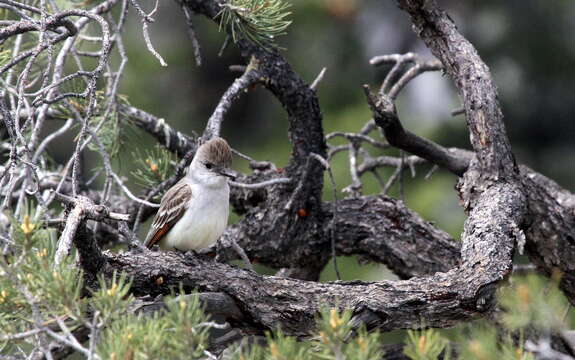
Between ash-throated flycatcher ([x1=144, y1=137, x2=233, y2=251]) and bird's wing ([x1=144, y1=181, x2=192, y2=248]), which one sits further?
bird's wing ([x1=144, y1=181, x2=192, y2=248])

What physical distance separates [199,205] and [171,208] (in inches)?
8.6

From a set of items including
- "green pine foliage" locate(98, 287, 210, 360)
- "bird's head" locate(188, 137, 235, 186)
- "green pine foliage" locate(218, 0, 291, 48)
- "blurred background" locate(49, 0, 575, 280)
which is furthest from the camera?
"blurred background" locate(49, 0, 575, 280)

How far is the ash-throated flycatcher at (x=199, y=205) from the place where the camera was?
453 cm

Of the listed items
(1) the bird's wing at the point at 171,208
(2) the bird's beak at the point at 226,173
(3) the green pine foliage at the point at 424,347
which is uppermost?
(2) the bird's beak at the point at 226,173

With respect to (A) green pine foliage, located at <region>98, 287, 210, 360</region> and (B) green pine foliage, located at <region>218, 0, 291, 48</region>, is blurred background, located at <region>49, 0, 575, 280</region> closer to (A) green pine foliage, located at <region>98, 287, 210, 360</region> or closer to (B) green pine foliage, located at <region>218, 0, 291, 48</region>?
(B) green pine foliage, located at <region>218, 0, 291, 48</region>

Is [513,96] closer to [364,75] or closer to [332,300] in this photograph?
[364,75]

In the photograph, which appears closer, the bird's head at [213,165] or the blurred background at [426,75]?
the bird's head at [213,165]

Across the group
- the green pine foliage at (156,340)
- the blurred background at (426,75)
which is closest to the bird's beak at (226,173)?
the green pine foliage at (156,340)

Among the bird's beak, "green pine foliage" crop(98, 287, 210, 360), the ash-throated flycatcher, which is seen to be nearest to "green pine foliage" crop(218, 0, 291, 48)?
the ash-throated flycatcher

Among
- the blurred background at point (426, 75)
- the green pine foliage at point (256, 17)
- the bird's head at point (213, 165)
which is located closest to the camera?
the green pine foliage at point (256, 17)

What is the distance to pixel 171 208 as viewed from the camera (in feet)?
15.6

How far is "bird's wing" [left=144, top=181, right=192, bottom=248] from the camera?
4730mm

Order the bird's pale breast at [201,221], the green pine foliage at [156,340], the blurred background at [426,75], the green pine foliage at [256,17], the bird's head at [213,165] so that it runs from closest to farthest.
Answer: the green pine foliage at [156,340] → the green pine foliage at [256,17] → the bird's pale breast at [201,221] → the bird's head at [213,165] → the blurred background at [426,75]

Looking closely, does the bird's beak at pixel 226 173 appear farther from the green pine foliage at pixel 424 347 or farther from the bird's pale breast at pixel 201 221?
the green pine foliage at pixel 424 347
